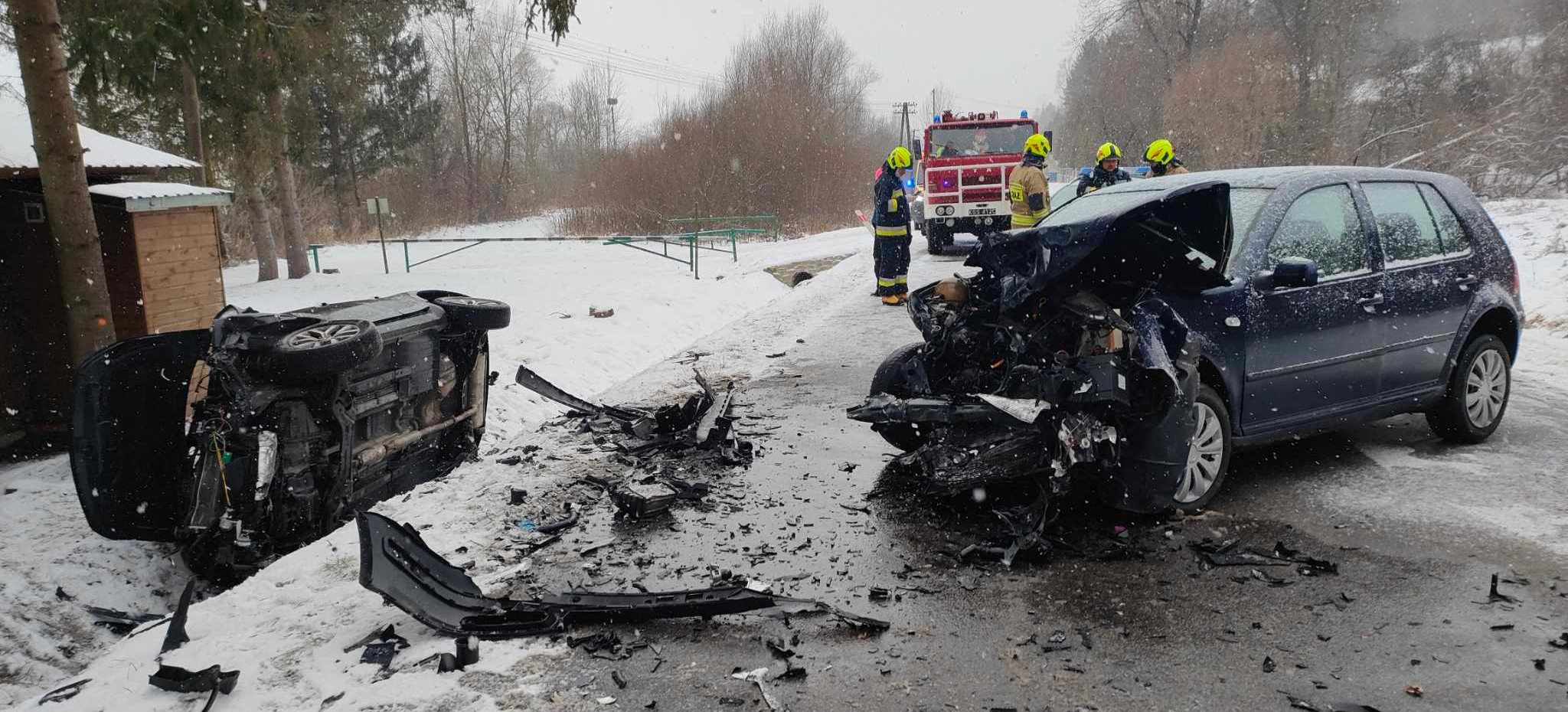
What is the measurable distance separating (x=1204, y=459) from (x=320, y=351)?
451cm

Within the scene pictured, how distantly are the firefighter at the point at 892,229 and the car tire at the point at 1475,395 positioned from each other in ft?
23.6

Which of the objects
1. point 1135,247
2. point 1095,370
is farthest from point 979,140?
point 1095,370

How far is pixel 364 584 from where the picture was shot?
11.5ft

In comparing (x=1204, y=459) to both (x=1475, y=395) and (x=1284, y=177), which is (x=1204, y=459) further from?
(x=1475, y=395)

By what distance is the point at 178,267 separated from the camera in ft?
32.0

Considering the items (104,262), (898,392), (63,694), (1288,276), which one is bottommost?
(63,694)

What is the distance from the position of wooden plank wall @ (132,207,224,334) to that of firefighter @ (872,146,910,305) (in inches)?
308

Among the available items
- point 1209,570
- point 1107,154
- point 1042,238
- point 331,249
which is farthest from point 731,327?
point 331,249

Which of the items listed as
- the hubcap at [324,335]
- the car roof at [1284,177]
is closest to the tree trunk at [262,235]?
the hubcap at [324,335]

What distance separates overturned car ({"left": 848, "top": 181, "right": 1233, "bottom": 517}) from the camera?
4488 millimetres

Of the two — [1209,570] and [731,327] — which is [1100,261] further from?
[731,327]

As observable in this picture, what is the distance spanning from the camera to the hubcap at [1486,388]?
5785mm

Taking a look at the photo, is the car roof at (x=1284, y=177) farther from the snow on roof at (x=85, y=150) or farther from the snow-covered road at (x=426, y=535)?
the snow on roof at (x=85, y=150)

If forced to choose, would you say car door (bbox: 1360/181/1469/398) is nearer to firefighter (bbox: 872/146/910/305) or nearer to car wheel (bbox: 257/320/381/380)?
car wheel (bbox: 257/320/381/380)
